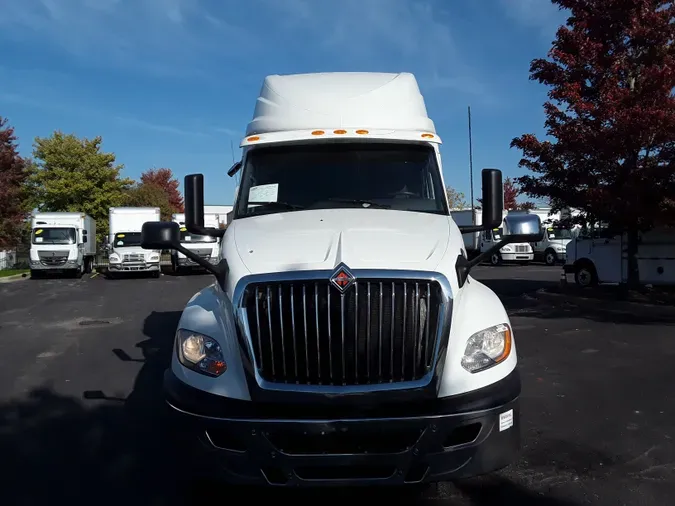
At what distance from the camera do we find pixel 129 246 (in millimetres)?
25281

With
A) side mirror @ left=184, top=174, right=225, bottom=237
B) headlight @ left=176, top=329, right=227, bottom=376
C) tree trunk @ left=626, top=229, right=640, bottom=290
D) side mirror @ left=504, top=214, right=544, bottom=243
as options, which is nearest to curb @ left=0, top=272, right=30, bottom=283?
tree trunk @ left=626, top=229, right=640, bottom=290

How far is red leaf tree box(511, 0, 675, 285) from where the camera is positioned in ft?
40.8

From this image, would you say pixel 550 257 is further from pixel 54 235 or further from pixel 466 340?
pixel 466 340

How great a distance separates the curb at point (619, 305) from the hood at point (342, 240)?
32.1 ft

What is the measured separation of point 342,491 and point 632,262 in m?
12.9

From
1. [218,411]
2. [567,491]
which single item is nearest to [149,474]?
[218,411]

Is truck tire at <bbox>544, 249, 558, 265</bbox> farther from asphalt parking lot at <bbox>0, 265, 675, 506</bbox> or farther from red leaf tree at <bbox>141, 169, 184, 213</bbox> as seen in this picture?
red leaf tree at <bbox>141, 169, 184, 213</bbox>

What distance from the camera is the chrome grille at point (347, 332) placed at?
338cm

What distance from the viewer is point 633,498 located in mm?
3947

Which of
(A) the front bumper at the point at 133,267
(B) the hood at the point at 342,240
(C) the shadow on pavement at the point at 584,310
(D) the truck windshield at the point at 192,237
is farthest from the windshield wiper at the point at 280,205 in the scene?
(A) the front bumper at the point at 133,267

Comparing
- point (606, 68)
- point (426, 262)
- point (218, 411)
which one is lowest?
point (218, 411)

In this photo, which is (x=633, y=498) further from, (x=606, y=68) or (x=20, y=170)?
(x=20, y=170)

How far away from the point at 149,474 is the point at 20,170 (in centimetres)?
2996

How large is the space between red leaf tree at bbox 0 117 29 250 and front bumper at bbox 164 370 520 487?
27.8 metres
